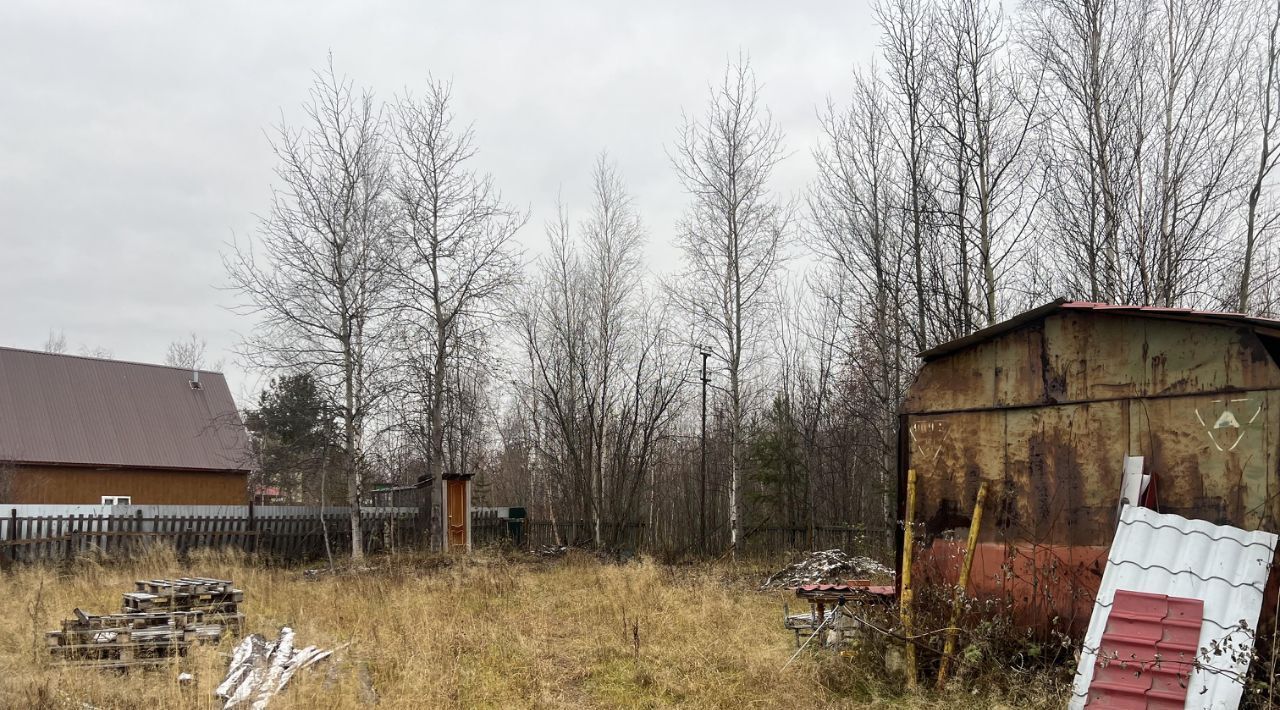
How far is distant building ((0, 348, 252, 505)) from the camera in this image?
2464 centimetres

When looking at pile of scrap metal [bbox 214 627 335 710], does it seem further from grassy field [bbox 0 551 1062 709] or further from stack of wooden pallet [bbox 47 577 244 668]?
stack of wooden pallet [bbox 47 577 244 668]

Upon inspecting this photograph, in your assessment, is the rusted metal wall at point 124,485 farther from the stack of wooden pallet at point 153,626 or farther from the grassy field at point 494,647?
the stack of wooden pallet at point 153,626

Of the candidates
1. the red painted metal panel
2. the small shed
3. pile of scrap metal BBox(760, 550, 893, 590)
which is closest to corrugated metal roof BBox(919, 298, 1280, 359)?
the small shed

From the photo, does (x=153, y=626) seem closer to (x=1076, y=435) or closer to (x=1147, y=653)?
(x=1147, y=653)

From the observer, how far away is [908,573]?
8016 millimetres

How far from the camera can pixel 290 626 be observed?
1027cm

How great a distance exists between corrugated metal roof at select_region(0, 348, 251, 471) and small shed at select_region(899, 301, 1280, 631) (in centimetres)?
2190

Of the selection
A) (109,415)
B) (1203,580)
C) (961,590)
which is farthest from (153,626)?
(109,415)

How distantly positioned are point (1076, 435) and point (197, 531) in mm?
17492

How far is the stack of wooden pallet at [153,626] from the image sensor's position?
26.5 ft

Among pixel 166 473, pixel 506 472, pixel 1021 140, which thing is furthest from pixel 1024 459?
pixel 506 472

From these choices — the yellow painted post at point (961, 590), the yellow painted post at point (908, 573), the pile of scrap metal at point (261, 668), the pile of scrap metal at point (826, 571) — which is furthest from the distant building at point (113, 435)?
the yellow painted post at point (961, 590)

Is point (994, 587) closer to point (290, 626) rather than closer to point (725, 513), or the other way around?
point (290, 626)

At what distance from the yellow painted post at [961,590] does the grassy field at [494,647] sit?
24 centimetres
